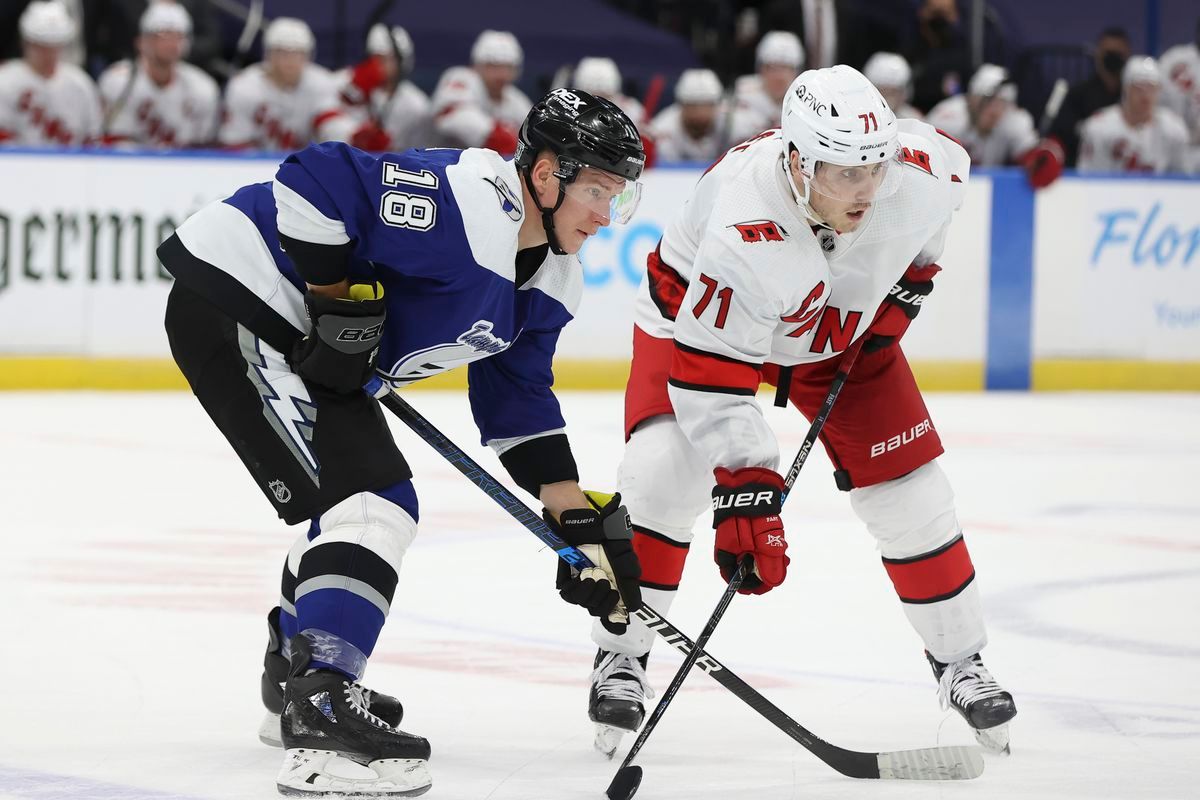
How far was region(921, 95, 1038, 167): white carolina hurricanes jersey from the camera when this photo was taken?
8953mm

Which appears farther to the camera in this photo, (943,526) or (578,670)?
(578,670)

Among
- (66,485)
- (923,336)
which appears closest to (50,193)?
(66,485)

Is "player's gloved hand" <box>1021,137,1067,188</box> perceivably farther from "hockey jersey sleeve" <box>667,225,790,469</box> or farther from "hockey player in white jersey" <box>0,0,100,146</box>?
"hockey jersey sleeve" <box>667,225,790,469</box>

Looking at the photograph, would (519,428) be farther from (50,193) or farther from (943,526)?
(50,193)

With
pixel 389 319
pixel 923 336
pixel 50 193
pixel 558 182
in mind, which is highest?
pixel 558 182

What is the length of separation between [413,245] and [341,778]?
772 millimetres

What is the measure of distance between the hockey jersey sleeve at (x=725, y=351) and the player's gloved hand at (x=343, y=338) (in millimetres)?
506

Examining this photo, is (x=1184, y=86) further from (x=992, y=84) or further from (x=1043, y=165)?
(x=1043, y=165)

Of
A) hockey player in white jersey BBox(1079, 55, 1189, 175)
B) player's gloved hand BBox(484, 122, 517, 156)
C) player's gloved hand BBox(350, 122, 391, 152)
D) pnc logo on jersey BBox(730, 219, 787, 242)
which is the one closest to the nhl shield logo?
pnc logo on jersey BBox(730, 219, 787, 242)

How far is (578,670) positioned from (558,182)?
3.61ft

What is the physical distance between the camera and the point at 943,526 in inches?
120

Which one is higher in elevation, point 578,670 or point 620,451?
point 578,670

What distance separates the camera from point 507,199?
258cm

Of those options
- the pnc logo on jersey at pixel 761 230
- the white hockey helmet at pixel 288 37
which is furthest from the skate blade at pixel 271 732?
the white hockey helmet at pixel 288 37
